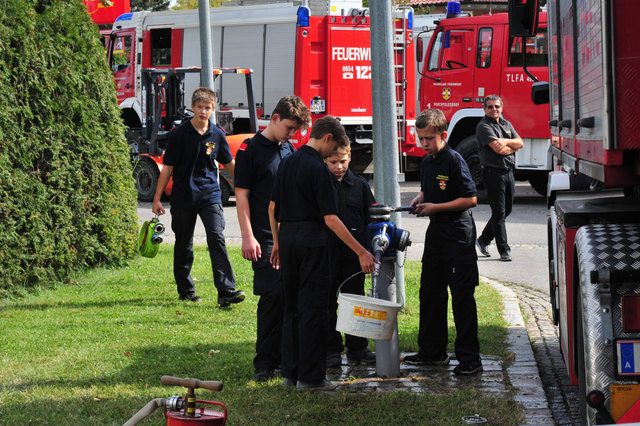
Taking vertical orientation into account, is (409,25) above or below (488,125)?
above

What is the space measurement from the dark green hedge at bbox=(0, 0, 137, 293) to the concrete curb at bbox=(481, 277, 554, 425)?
4.36 metres

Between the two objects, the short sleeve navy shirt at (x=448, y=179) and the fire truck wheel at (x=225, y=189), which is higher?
the short sleeve navy shirt at (x=448, y=179)

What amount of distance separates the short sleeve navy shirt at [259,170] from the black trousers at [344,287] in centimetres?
62

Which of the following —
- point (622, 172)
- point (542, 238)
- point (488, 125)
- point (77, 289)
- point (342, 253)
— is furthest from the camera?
point (542, 238)

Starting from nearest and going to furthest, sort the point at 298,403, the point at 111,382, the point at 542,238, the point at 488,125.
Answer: the point at 298,403, the point at 111,382, the point at 488,125, the point at 542,238

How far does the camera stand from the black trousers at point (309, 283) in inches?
232

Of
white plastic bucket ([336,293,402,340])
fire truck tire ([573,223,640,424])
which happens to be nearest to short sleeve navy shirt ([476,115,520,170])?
white plastic bucket ([336,293,402,340])

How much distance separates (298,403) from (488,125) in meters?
6.71

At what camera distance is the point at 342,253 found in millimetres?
6895

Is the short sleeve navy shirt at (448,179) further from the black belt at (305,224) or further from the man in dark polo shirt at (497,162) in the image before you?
the man in dark polo shirt at (497,162)

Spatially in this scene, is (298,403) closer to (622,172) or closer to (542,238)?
(622,172)

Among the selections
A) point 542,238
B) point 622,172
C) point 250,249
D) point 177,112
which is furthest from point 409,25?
point 622,172

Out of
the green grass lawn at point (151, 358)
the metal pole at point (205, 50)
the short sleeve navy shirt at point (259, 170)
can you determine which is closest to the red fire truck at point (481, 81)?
the metal pole at point (205, 50)

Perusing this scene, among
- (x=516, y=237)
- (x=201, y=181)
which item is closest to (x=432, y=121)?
(x=201, y=181)
